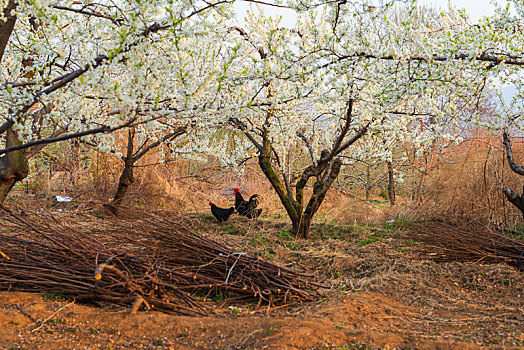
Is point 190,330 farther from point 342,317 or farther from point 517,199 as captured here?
point 517,199

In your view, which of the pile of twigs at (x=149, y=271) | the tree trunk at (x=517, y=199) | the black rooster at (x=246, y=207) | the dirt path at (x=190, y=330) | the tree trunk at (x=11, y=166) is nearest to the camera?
the dirt path at (x=190, y=330)

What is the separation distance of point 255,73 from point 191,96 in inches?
70.5

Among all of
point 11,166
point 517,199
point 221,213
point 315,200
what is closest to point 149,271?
point 11,166

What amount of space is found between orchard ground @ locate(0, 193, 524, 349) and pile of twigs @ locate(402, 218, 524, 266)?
128 mm

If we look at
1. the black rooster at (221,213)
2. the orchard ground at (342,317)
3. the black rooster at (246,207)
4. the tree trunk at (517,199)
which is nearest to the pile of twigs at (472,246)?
the orchard ground at (342,317)

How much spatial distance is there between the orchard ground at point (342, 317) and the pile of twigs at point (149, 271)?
5.5 inches

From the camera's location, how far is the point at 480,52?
4121 mm

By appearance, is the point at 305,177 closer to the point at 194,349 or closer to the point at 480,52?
the point at 480,52

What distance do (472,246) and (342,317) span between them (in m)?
2.70

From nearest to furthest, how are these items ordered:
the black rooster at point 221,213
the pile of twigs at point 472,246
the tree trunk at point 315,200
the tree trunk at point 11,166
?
1. the tree trunk at point 11,166
2. the pile of twigs at point 472,246
3. the tree trunk at point 315,200
4. the black rooster at point 221,213

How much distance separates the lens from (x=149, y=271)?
346 centimetres

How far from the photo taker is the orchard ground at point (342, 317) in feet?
8.72

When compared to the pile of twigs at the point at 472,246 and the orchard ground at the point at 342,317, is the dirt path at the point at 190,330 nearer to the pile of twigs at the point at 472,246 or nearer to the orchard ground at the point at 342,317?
the orchard ground at the point at 342,317

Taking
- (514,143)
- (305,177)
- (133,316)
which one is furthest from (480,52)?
(514,143)
